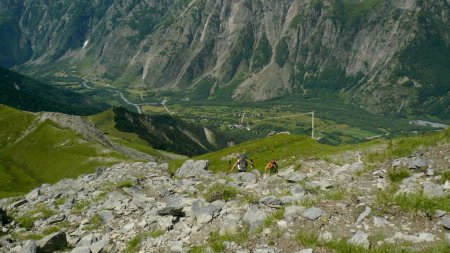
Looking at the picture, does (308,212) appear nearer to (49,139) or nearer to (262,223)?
(262,223)

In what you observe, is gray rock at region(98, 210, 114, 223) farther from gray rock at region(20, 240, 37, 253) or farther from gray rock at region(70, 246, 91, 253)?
gray rock at region(20, 240, 37, 253)

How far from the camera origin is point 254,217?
55.1ft

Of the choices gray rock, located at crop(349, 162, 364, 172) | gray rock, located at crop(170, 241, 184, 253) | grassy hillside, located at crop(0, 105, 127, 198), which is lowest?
grassy hillside, located at crop(0, 105, 127, 198)

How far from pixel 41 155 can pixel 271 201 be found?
462 ft

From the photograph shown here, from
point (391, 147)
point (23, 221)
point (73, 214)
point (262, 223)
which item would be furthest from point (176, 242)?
Result: point (391, 147)

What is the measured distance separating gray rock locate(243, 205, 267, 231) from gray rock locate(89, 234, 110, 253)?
6.71 meters

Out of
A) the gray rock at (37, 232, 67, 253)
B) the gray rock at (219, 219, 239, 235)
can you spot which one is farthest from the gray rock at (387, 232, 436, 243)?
the gray rock at (37, 232, 67, 253)

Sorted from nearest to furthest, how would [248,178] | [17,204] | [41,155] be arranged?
[248,178]
[17,204]
[41,155]

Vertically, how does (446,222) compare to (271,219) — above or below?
above

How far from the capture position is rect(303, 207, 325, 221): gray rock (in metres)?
15.6

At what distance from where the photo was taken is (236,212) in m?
18.3

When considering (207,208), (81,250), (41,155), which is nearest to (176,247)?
(207,208)

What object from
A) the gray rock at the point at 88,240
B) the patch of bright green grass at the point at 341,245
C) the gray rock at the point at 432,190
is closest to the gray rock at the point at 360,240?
the patch of bright green grass at the point at 341,245

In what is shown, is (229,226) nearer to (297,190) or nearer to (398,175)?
(297,190)
